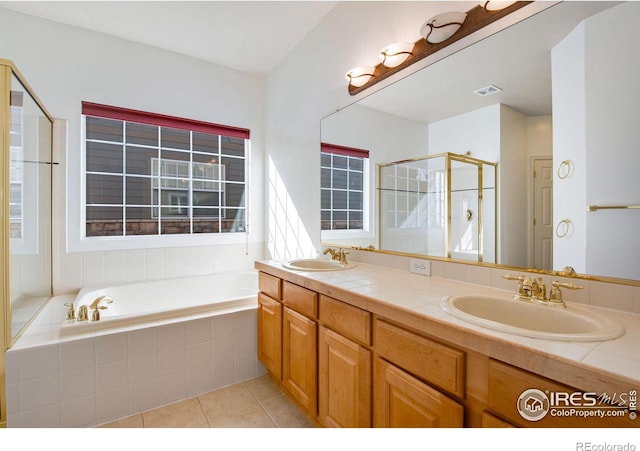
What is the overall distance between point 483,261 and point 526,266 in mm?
173

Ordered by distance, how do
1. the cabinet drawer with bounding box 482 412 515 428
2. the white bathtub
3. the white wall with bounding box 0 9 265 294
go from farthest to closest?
the white wall with bounding box 0 9 265 294 → the white bathtub → the cabinet drawer with bounding box 482 412 515 428

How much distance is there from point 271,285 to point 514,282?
1319mm

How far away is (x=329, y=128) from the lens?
2.32m

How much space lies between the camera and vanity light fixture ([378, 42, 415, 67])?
1.66 m

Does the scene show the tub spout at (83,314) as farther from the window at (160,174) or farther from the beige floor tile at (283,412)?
the beige floor tile at (283,412)

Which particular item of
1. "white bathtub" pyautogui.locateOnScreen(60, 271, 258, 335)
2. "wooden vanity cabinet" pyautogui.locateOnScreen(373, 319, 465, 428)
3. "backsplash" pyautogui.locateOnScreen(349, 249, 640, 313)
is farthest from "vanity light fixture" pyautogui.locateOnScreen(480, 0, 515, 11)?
"white bathtub" pyautogui.locateOnScreen(60, 271, 258, 335)

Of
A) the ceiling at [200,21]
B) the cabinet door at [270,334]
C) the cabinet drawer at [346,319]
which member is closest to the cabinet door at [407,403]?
the cabinet drawer at [346,319]

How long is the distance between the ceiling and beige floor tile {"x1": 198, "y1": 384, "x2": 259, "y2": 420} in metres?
2.76

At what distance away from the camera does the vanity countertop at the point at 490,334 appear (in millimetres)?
612

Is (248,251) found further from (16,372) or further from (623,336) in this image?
(623,336)

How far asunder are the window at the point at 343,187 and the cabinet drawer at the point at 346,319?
0.84m

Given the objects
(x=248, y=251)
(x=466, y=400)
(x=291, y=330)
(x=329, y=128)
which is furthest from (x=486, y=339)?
(x=248, y=251)

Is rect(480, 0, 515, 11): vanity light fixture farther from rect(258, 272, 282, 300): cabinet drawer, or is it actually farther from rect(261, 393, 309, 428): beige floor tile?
rect(261, 393, 309, 428): beige floor tile

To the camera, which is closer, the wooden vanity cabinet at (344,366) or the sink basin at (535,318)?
the sink basin at (535,318)
